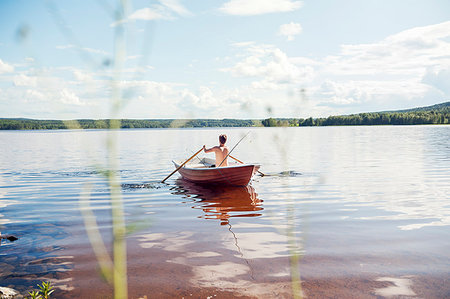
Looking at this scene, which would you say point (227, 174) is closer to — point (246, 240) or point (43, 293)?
point (246, 240)

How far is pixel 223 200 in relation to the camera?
13359 mm

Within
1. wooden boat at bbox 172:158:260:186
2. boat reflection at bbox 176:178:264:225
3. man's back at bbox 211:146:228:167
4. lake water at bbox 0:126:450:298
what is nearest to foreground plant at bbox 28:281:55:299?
lake water at bbox 0:126:450:298

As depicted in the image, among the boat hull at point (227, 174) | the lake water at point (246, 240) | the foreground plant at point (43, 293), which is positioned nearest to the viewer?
the foreground plant at point (43, 293)

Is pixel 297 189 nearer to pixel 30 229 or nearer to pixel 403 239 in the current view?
pixel 403 239

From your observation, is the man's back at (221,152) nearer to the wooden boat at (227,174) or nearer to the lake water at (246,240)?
the wooden boat at (227,174)

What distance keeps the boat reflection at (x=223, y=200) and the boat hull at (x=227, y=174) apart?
34 centimetres

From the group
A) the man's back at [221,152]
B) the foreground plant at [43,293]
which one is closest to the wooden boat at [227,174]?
the man's back at [221,152]

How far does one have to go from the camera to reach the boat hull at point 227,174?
14766 mm

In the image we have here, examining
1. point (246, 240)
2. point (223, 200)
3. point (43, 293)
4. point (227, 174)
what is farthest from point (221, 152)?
point (43, 293)

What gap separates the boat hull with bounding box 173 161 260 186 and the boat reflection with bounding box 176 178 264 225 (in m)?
0.34

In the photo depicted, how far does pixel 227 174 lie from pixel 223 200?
1881 mm

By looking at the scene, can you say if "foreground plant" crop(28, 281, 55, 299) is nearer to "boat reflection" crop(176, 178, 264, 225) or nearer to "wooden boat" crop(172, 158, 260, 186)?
"boat reflection" crop(176, 178, 264, 225)

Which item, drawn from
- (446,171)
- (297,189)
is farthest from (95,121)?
(446,171)

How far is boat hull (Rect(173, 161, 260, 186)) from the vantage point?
1477 cm
